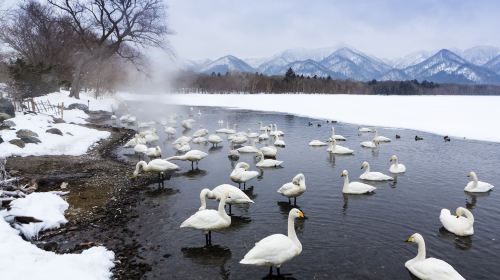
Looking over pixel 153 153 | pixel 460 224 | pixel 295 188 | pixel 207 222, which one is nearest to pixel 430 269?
pixel 460 224

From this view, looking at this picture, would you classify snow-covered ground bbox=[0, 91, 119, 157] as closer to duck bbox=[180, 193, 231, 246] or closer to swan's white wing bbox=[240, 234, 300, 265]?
duck bbox=[180, 193, 231, 246]

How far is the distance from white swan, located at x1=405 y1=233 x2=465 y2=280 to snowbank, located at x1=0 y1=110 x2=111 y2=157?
17.4 m

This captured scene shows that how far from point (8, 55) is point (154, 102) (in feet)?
84.6

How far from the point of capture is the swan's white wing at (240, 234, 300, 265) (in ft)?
25.5

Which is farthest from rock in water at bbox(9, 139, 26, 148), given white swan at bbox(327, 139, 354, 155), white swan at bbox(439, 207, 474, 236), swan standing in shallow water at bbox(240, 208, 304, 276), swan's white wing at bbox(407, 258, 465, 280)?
white swan at bbox(439, 207, 474, 236)

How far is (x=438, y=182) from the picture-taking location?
51.0ft

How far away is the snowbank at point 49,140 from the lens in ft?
60.8

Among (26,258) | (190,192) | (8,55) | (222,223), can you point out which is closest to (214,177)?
(190,192)

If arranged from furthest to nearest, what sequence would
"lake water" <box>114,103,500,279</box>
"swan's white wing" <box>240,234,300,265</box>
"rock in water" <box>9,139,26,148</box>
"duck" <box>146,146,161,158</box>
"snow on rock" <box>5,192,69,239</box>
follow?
"duck" <box>146,146,161,158</box> < "rock in water" <box>9,139,26,148</box> < "snow on rock" <box>5,192,69,239</box> < "lake water" <box>114,103,500,279</box> < "swan's white wing" <box>240,234,300,265</box>

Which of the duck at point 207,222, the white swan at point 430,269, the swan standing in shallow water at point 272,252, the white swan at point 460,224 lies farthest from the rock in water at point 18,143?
the white swan at point 460,224

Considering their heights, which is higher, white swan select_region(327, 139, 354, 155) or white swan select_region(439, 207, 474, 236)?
white swan select_region(327, 139, 354, 155)

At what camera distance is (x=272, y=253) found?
7.82 metres

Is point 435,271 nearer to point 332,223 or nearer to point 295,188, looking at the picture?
point 332,223

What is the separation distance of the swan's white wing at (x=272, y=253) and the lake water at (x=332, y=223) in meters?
0.51
